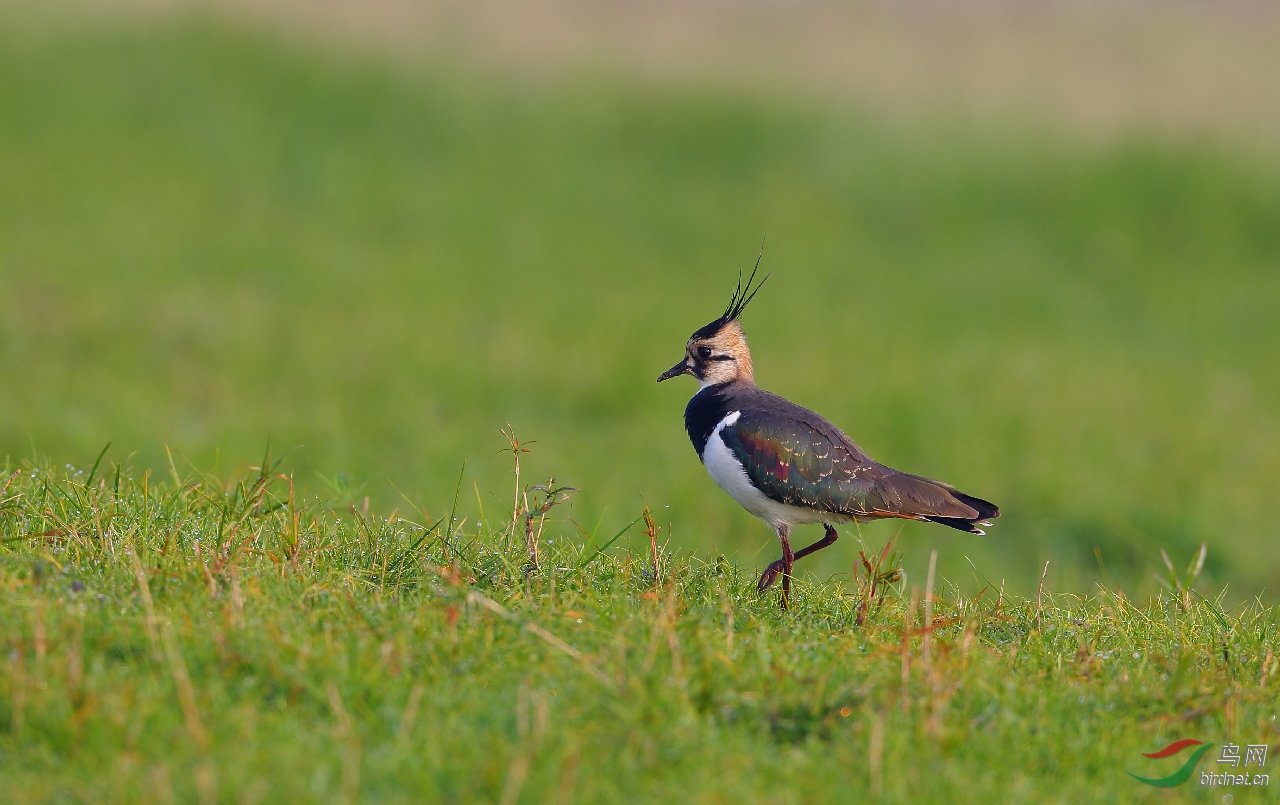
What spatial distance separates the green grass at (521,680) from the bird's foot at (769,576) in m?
0.09

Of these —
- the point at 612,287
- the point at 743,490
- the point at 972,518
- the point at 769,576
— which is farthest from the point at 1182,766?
the point at 612,287

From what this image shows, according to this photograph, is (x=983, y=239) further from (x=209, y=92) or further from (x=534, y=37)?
(x=209, y=92)

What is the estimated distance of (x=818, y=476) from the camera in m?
5.86

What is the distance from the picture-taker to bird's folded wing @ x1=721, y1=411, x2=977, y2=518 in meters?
5.82

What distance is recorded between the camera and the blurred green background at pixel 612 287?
10836mm

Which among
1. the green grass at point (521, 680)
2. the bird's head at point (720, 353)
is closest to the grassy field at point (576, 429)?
the green grass at point (521, 680)

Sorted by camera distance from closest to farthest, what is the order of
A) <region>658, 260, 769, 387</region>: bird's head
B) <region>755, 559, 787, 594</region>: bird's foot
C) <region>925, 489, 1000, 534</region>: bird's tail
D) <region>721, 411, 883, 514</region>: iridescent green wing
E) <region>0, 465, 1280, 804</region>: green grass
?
<region>0, 465, 1280, 804</region>: green grass
<region>755, 559, 787, 594</region>: bird's foot
<region>721, 411, 883, 514</region>: iridescent green wing
<region>925, 489, 1000, 534</region>: bird's tail
<region>658, 260, 769, 387</region>: bird's head

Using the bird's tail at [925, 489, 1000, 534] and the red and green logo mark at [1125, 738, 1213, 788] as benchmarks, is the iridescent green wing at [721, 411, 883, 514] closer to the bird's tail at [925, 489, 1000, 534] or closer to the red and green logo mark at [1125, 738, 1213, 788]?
the bird's tail at [925, 489, 1000, 534]

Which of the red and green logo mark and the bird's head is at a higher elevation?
the bird's head

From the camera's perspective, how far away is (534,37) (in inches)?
756

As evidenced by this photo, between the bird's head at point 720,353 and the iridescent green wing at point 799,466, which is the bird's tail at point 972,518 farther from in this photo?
the bird's head at point 720,353

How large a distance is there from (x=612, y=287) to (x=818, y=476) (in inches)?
359

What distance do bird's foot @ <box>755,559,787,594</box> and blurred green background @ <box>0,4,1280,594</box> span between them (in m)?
3.59

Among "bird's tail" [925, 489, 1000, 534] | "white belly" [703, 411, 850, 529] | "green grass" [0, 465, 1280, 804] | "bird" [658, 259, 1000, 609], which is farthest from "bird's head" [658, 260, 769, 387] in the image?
"green grass" [0, 465, 1280, 804]
